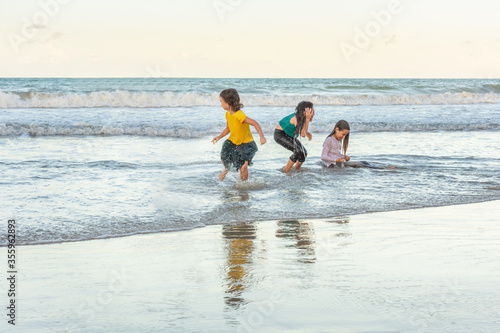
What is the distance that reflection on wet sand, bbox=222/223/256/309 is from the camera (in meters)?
3.53

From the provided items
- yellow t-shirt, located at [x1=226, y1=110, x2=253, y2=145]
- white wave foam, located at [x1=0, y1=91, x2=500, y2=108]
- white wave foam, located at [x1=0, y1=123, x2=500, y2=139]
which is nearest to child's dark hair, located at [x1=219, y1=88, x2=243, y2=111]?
yellow t-shirt, located at [x1=226, y1=110, x2=253, y2=145]

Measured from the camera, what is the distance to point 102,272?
4.05 meters

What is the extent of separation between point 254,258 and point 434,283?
136 centimetres

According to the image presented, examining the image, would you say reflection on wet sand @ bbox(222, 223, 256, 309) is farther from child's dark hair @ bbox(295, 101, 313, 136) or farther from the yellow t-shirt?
child's dark hair @ bbox(295, 101, 313, 136)

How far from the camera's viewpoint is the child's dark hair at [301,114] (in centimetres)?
931

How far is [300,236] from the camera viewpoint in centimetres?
527

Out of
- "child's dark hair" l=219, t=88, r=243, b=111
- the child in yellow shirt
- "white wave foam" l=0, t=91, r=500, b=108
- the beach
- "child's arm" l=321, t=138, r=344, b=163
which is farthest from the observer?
"white wave foam" l=0, t=91, r=500, b=108

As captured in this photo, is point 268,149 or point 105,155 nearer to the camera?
point 105,155

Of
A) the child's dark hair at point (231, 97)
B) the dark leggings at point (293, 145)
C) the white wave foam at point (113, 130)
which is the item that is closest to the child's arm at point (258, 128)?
the child's dark hair at point (231, 97)

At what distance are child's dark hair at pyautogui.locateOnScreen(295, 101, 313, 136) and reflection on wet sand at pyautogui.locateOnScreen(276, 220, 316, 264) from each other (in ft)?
11.9

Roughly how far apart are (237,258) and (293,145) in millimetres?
5480

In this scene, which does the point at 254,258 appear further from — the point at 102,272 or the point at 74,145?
the point at 74,145

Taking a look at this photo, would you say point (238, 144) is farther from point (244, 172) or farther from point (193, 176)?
→ point (193, 176)

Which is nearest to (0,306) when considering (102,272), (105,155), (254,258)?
(102,272)
